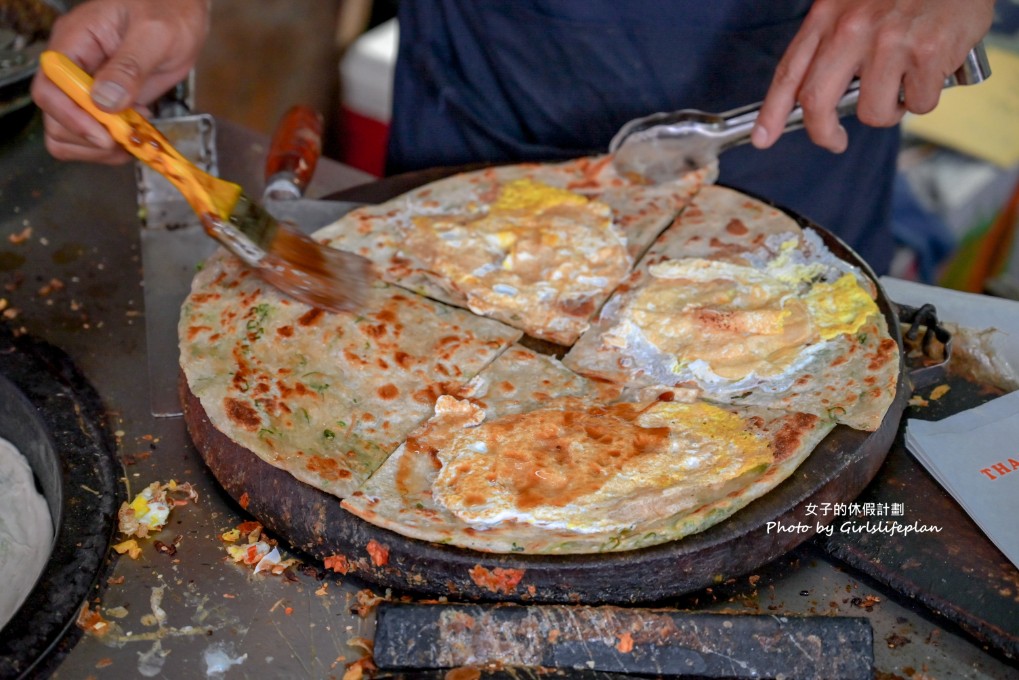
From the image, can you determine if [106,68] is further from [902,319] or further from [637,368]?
[902,319]

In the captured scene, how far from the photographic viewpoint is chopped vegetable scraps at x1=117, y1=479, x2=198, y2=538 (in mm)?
1967

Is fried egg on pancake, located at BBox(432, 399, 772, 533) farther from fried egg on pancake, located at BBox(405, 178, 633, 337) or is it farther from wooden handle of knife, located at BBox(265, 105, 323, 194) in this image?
wooden handle of knife, located at BBox(265, 105, 323, 194)

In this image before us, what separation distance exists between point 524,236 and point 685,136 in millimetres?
519

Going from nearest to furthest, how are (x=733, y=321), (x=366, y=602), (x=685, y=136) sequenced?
1. (x=366, y=602)
2. (x=733, y=321)
3. (x=685, y=136)

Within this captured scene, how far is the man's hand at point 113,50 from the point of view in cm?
226

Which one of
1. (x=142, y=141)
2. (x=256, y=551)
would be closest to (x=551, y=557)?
(x=256, y=551)

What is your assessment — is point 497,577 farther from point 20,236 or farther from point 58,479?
point 20,236

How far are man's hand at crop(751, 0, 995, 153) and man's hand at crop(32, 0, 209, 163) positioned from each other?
5.11ft

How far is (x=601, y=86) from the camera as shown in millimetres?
2959

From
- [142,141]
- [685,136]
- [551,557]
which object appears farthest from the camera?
[685,136]

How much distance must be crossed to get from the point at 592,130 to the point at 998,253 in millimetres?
3048

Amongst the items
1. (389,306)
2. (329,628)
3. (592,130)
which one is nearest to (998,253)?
(592,130)

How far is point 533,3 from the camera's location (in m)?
2.91

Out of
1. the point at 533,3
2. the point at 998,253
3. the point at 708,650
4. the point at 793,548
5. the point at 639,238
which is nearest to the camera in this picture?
the point at 708,650
